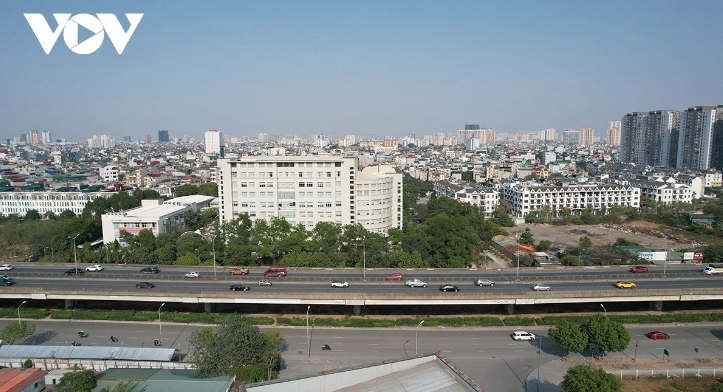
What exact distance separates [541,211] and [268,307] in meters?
32.0

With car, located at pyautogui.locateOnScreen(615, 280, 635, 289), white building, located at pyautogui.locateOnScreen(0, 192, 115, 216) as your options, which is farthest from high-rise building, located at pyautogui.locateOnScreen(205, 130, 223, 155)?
car, located at pyautogui.locateOnScreen(615, 280, 635, 289)

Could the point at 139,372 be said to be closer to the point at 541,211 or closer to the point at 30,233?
the point at 30,233

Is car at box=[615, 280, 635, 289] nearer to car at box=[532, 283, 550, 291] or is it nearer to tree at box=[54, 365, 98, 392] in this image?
car at box=[532, 283, 550, 291]

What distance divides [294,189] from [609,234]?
1000 inches

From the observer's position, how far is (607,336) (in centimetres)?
1472

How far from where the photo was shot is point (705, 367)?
47.9ft

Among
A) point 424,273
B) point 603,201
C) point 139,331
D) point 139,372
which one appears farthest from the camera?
point 603,201

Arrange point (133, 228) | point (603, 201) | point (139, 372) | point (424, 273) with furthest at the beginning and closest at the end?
point (603, 201) → point (133, 228) → point (424, 273) → point (139, 372)

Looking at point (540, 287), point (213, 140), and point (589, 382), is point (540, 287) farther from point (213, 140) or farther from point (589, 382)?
point (213, 140)

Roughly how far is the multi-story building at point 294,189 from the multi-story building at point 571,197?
854 inches

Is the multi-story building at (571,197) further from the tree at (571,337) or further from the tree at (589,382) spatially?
the tree at (589,382)

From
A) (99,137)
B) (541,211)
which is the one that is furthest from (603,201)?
(99,137)

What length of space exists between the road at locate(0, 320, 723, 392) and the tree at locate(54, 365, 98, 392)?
4375 millimetres

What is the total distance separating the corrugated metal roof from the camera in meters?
14.5
